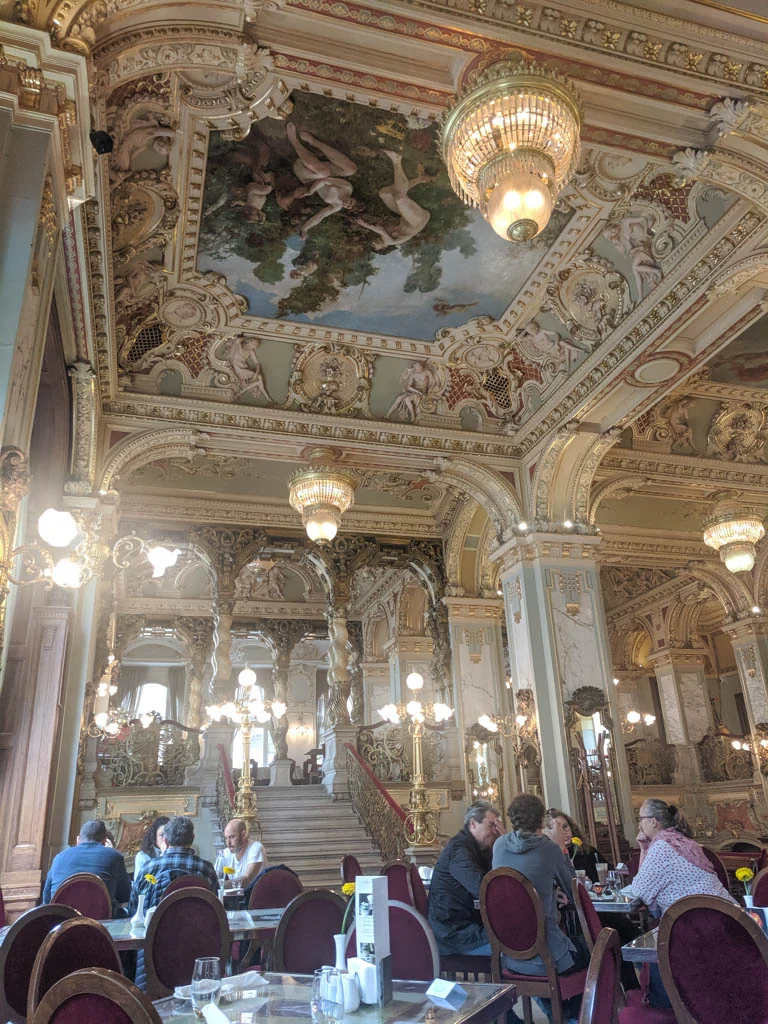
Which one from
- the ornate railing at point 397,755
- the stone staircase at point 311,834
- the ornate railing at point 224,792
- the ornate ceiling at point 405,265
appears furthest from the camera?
the ornate railing at point 397,755

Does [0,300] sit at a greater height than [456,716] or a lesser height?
greater

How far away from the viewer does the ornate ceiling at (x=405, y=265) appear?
5.14 meters

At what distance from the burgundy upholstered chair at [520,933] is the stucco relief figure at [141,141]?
5750mm

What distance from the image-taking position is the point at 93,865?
17.9 ft

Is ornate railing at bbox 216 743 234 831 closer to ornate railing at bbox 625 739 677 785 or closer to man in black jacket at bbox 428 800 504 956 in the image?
man in black jacket at bbox 428 800 504 956

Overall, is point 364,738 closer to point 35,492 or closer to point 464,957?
point 35,492

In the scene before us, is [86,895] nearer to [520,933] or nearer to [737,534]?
[520,933]

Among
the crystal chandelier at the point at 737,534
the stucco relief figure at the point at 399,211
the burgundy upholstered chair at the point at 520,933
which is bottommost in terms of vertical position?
the burgundy upholstered chair at the point at 520,933

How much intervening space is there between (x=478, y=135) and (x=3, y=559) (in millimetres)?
3702

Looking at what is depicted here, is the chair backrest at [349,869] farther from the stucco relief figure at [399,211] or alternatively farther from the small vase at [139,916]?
the stucco relief figure at [399,211]

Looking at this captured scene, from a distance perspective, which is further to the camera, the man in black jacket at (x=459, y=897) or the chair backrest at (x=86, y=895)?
the chair backrest at (x=86, y=895)

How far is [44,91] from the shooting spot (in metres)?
4.07

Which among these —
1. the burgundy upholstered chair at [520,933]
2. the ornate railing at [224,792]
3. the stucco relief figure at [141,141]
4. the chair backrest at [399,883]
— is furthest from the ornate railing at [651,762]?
the stucco relief figure at [141,141]

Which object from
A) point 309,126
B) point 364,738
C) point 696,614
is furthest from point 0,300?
point 696,614
